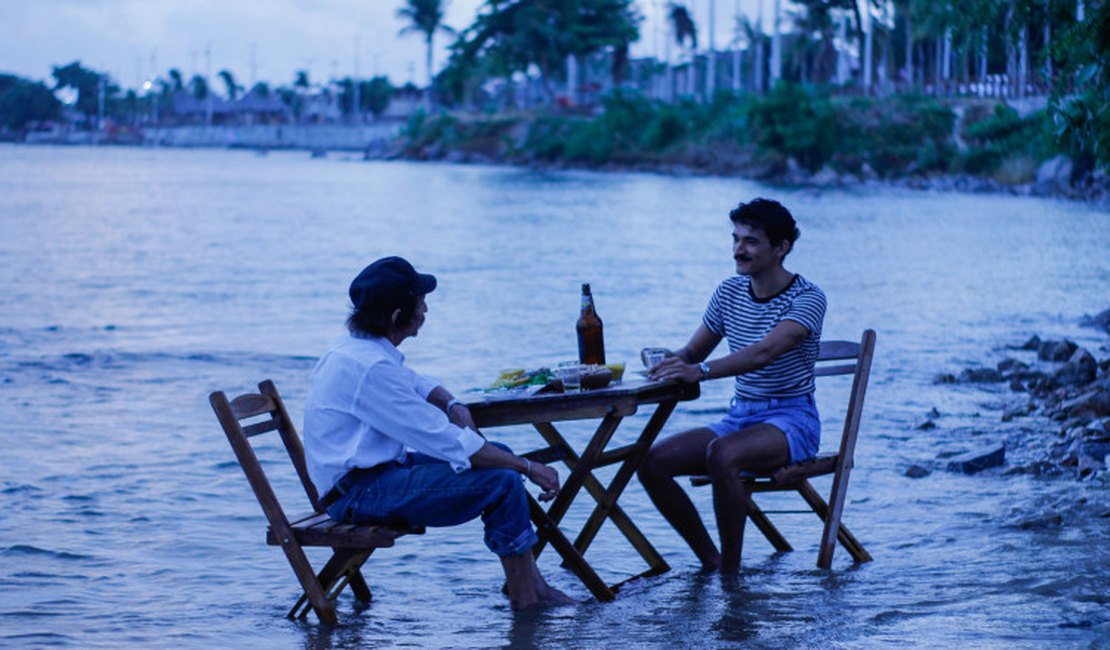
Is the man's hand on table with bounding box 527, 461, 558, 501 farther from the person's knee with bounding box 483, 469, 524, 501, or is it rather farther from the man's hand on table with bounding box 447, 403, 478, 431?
the man's hand on table with bounding box 447, 403, 478, 431

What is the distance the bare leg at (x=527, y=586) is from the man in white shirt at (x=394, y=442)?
6.1 inches

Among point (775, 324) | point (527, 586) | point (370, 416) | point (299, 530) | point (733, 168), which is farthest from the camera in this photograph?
point (733, 168)

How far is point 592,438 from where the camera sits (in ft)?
19.3

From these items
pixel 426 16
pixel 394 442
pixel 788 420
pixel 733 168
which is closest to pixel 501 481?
pixel 394 442

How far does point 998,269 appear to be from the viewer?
26984 millimetres

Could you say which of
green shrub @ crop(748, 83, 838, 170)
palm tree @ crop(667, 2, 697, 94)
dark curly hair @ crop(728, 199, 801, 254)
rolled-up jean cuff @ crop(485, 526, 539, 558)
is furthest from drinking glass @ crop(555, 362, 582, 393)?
palm tree @ crop(667, 2, 697, 94)

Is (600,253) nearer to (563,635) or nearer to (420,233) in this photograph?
(420,233)

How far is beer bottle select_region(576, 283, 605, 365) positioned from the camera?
6121 mm

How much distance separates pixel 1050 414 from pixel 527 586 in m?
6.35

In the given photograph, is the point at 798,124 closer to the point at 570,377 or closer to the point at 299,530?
the point at 570,377

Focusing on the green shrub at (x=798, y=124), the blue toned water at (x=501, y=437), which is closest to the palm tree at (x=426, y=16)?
the green shrub at (x=798, y=124)

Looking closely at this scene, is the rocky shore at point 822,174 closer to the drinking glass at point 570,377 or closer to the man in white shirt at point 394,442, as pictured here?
the drinking glass at point 570,377

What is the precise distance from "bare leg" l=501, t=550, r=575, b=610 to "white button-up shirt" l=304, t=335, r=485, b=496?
1.75 feet

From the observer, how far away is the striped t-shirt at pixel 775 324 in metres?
6.28
